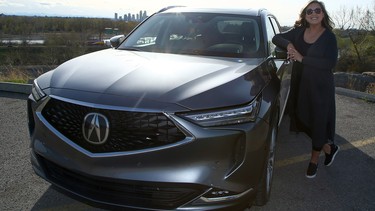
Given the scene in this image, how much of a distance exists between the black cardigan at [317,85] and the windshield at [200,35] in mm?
365

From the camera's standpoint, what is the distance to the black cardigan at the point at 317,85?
3514 millimetres

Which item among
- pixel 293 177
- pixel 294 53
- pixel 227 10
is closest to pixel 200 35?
pixel 227 10

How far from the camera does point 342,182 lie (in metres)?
3.64

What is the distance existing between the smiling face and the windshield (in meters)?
0.51

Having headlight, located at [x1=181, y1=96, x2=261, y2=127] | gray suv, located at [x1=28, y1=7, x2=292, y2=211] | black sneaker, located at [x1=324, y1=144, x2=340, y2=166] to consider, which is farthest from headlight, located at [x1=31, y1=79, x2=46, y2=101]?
black sneaker, located at [x1=324, y1=144, x2=340, y2=166]

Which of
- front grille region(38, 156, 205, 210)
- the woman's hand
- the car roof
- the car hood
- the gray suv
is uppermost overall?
the car roof

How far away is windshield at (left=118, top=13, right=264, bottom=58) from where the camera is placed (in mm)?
3574

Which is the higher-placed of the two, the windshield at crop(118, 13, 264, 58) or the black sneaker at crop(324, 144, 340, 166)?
the windshield at crop(118, 13, 264, 58)

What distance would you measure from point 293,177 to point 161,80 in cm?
200

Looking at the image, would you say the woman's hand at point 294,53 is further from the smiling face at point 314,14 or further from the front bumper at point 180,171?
the front bumper at point 180,171

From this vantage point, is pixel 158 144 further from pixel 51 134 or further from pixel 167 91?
pixel 51 134

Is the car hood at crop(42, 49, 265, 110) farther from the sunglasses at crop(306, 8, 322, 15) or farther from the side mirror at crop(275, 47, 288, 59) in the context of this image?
the sunglasses at crop(306, 8, 322, 15)

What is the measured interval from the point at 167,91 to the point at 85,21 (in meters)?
115

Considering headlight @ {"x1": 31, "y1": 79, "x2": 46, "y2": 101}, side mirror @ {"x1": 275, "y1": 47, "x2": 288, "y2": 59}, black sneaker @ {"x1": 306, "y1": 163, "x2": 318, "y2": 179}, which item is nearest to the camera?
headlight @ {"x1": 31, "y1": 79, "x2": 46, "y2": 101}
